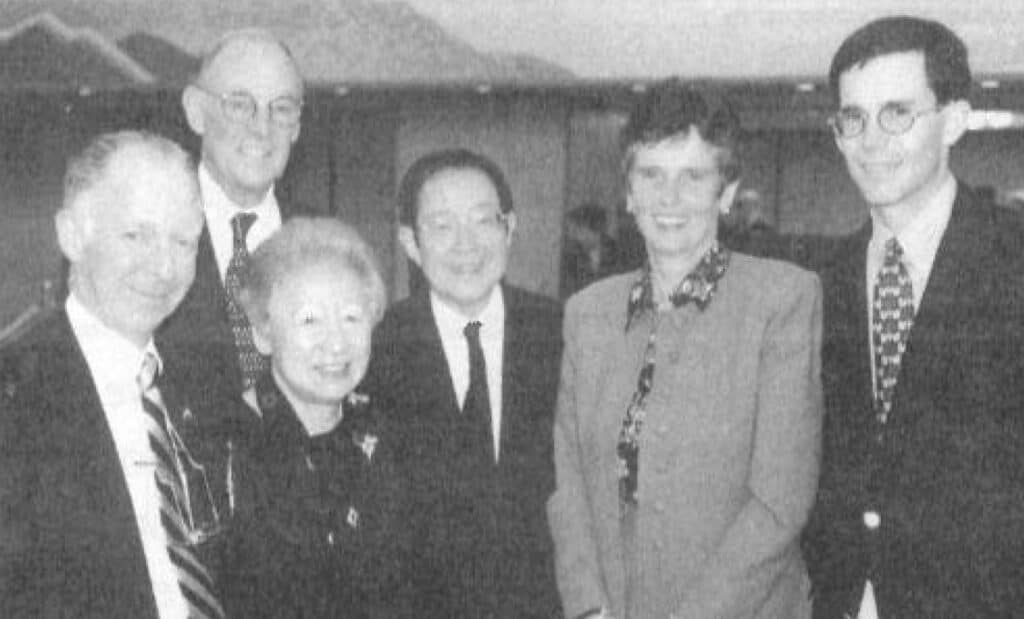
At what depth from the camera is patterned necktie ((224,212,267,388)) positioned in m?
1.49

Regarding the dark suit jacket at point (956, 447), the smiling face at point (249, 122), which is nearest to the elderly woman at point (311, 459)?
the smiling face at point (249, 122)

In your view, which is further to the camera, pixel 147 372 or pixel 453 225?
pixel 453 225

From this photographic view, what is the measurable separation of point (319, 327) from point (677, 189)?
19.1 inches

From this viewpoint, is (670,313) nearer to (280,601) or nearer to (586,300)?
(586,300)

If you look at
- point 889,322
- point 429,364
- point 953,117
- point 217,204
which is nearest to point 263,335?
point 429,364

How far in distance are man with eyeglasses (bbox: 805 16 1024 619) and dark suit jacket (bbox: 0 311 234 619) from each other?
849 mm

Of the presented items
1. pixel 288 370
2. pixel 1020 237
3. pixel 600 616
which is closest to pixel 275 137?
pixel 288 370

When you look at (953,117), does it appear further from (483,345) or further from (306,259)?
(306,259)

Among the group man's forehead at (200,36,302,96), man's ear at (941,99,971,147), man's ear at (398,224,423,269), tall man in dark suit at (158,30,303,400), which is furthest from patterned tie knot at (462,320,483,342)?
man's ear at (941,99,971,147)

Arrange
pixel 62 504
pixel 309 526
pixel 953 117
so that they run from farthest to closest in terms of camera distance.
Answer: pixel 953 117
pixel 309 526
pixel 62 504

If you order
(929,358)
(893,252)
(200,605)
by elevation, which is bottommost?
(200,605)

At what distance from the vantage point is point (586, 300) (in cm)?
156

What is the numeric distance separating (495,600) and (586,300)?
16.7 inches

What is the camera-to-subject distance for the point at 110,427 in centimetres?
113
